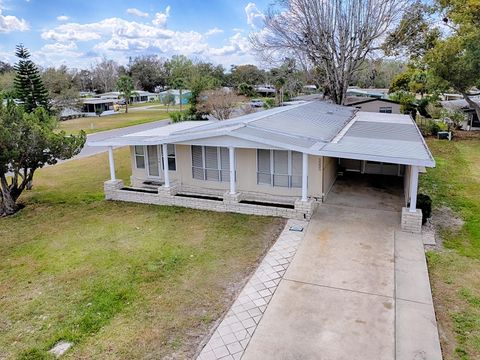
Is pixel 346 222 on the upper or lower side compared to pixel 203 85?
lower

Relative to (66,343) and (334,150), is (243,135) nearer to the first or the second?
(334,150)

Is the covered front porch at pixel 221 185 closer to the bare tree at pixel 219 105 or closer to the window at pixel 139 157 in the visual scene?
the window at pixel 139 157

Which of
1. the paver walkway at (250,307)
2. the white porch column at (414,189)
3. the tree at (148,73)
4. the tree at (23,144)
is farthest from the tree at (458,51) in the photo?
the tree at (148,73)

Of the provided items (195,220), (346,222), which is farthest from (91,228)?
(346,222)

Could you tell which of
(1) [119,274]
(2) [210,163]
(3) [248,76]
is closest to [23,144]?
(2) [210,163]

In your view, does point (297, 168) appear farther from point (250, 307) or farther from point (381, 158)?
point (250, 307)
